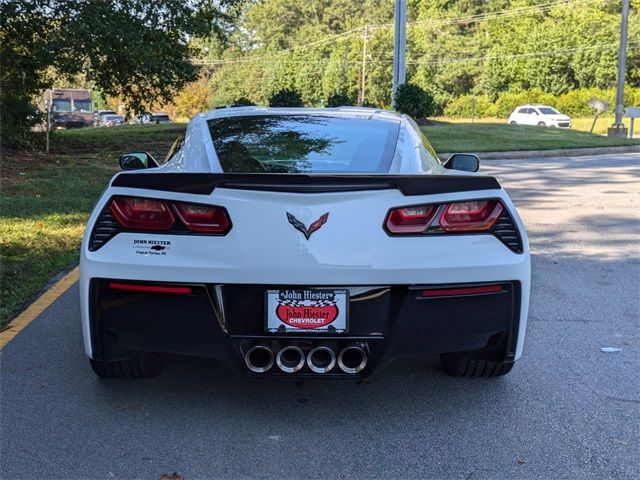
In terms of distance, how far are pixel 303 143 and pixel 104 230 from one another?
1.41 m

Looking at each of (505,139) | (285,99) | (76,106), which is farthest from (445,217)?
(76,106)

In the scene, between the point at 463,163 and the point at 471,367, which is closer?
the point at 471,367

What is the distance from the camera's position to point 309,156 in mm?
4254

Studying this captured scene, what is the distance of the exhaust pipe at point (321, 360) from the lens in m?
3.42

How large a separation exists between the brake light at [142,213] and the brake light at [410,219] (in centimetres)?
99

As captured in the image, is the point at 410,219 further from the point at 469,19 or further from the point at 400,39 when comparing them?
the point at 469,19

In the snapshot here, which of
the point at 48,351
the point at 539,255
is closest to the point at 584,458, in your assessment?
the point at 48,351

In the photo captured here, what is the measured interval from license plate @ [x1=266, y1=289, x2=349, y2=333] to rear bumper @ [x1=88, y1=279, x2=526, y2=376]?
42 millimetres

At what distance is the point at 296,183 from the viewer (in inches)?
133

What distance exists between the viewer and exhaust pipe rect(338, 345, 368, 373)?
11.2 feet

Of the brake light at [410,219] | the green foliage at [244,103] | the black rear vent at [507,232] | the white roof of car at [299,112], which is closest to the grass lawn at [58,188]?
the white roof of car at [299,112]

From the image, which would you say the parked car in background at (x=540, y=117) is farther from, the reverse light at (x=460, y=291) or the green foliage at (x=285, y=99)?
the reverse light at (x=460, y=291)

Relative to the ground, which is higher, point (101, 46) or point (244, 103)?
point (101, 46)

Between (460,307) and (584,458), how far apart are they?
2.77 feet
